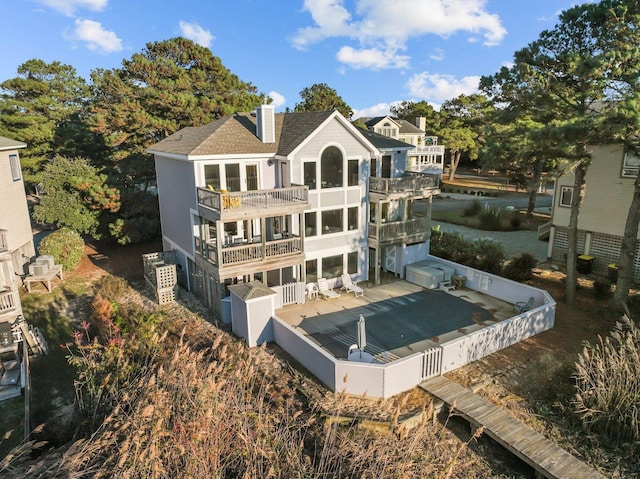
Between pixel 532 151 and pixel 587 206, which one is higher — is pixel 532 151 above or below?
above

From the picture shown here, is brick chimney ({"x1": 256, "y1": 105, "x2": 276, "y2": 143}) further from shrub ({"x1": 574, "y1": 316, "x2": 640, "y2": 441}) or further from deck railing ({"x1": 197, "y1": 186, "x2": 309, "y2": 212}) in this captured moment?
shrub ({"x1": 574, "y1": 316, "x2": 640, "y2": 441})

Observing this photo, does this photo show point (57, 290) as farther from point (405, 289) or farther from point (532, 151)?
point (532, 151)

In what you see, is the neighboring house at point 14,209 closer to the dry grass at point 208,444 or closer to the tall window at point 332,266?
the dry grass at point 208,444

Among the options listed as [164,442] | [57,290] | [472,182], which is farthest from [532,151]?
[472,182]

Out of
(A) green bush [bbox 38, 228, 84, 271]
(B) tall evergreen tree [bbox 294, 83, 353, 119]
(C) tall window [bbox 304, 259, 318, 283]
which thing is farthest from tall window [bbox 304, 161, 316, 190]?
(B) tall evergreen tree [bbox 294, 83, 353, 119]

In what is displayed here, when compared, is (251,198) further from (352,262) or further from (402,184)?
(402,184)

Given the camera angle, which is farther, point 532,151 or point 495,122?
point 495,122

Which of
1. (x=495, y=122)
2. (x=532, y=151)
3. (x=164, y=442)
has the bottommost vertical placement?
(x=164, y=442)
